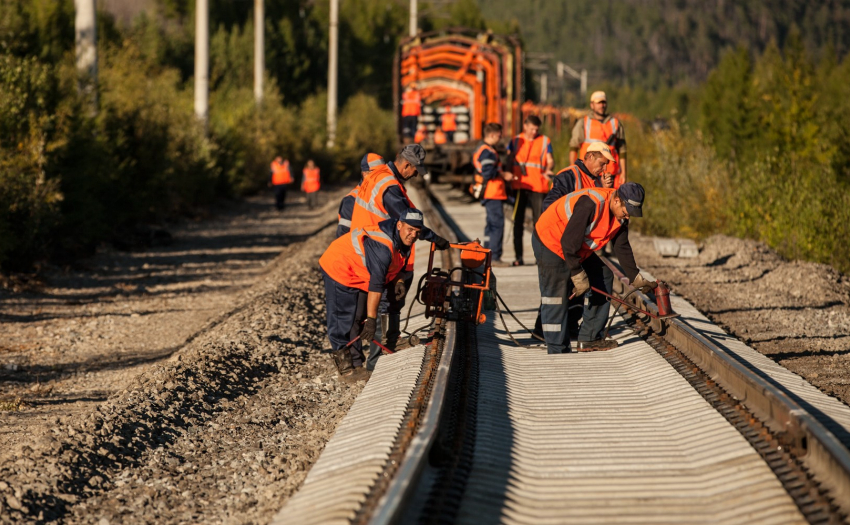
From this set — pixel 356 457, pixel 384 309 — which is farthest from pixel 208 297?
pixel 356 457

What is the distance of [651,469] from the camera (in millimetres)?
5234

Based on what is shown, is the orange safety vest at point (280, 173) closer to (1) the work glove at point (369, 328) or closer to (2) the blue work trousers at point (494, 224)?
(2) the blue work trousers at point (494, 224)

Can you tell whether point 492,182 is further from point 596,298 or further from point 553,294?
point 553,294

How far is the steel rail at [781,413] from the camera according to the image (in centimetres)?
479

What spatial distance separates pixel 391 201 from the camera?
7.75m

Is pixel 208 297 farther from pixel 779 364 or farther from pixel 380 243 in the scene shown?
pixel 779 364

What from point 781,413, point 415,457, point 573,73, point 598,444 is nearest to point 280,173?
point 598,444

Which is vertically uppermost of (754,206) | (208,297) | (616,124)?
(616,124)

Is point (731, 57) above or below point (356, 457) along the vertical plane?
above

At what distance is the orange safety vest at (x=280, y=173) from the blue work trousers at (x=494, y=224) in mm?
15041

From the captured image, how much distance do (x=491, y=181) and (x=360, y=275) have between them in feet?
15.4

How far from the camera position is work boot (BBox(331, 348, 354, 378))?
7965mm

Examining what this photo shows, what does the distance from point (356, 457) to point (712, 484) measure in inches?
71.2

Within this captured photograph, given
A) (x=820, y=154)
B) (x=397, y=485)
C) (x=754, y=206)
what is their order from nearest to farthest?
1. (x=397, y=485)
2. (x=754, y=206)
3. (x=820, y=154)
